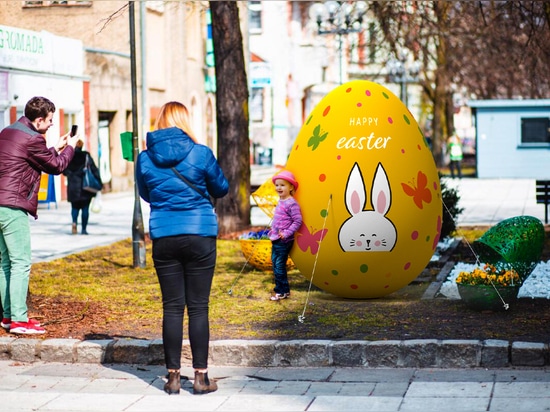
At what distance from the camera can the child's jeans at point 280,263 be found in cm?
1078

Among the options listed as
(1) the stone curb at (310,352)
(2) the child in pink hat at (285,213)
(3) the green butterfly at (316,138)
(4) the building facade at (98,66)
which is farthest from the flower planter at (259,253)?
(4) the building facade at (98,66)

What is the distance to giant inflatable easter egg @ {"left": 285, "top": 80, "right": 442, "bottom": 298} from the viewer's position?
33.0 ft

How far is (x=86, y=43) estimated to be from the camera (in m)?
32.4

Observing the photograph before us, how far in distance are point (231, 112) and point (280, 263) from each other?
7487mm

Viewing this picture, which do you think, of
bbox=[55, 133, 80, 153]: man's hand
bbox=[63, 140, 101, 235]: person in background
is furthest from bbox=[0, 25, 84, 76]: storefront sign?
bbox=[55, 133, 80, 153]: man's hand

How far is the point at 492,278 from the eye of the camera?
32.0 ft

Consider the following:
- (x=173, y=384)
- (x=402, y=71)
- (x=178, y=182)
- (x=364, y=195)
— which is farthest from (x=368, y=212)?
(x=402, y=71)

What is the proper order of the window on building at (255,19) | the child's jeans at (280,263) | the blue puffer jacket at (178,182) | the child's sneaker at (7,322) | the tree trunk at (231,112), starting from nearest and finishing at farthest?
the blue puffer jacket at (178,182) → the child's sneaker at (7,322) → the child's jeans at (280,263) → the tree trunk at (231,112) → the window on building at (255,19)

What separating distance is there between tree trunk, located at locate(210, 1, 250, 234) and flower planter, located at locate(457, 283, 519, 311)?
8.52 m

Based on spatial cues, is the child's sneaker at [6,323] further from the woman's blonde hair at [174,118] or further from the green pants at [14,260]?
the woman's blonde hair at [174,118]

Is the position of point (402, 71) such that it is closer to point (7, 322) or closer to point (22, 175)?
point (7, 322)

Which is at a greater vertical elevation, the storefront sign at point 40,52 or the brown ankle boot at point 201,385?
the storefront sign at point 40,52

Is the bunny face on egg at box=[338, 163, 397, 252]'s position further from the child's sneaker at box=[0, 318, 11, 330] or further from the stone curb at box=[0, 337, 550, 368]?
the child's sneaker at box=[0, 318, 11, 330]

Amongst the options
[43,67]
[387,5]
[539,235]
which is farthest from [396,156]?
[43,67]
